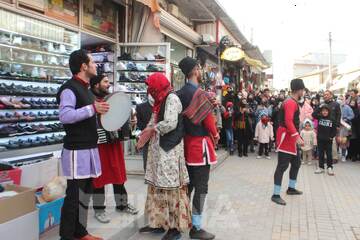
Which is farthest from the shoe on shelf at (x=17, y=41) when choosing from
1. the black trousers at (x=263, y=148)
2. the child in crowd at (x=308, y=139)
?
the black trousers at (x=263, y=148)

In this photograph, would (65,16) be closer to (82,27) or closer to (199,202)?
(82,27)

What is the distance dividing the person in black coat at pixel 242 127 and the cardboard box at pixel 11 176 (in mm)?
8244

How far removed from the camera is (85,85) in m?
3.89

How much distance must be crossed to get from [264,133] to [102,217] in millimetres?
7654

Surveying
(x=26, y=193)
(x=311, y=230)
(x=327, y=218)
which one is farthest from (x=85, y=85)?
(x=327, y=218)

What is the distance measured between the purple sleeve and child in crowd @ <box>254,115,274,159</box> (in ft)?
28.4

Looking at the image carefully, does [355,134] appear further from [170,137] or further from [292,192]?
[170,137]

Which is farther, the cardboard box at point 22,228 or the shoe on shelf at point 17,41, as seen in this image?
the shoe on shelf at point 17,41

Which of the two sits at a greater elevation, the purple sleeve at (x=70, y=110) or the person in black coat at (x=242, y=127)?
the purple sleeve at (x=70, y=110)

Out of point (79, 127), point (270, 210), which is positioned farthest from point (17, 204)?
point (270, 210)

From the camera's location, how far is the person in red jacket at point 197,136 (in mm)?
4477

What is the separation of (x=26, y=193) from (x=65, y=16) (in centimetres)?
407

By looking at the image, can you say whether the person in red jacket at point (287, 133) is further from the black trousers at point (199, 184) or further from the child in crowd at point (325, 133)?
the child in crowd at point (325, 133)

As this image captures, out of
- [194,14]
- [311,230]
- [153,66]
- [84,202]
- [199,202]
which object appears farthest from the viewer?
[194,14]
